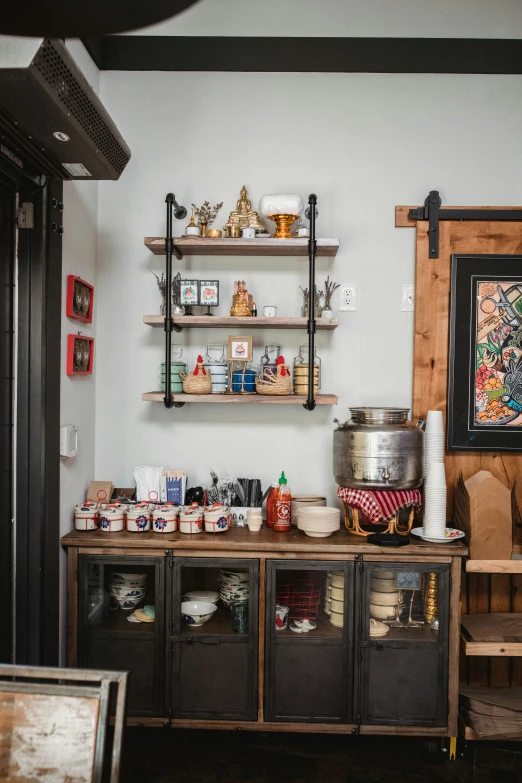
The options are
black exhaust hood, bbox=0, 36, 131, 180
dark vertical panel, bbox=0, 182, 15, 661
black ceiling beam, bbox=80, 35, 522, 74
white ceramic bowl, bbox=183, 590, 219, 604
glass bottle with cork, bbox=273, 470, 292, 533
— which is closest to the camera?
black exhaust hood, bbox=0, 36, 131, 180

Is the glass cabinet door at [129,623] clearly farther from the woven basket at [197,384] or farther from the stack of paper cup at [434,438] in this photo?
the stack of paper cup at [434,438]

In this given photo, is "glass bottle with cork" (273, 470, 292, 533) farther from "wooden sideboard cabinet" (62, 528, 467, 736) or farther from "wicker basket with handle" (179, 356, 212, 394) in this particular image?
"wicker basket with handle" (179, 356, 212, 394)

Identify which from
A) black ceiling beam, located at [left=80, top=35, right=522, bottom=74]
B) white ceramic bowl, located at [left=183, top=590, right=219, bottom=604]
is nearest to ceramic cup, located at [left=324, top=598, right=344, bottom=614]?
white ceramic bowl, located at [left=183, top=590, right=219, bottom=604]

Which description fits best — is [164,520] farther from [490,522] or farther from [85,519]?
[490,522]

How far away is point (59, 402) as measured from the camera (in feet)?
8.27

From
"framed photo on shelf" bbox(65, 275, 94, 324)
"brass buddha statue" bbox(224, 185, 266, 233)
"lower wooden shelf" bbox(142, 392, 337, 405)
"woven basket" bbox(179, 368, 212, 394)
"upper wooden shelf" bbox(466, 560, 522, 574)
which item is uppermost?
"brass buddha statue" bbox(224, 185, 266, 233)

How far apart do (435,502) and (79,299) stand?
185cm

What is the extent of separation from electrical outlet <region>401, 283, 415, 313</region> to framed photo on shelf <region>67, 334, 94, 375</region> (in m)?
1.55

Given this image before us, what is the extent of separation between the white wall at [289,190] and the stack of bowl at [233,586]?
1.87ft

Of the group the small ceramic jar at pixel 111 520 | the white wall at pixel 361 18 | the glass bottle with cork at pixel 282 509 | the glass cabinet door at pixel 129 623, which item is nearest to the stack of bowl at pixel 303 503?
the glass bottle with cork at pixel 282 509

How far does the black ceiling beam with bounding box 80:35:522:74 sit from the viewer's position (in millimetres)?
2924

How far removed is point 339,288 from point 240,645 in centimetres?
172

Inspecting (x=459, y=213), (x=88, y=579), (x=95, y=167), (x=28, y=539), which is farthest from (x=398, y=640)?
(x=95, y=167)

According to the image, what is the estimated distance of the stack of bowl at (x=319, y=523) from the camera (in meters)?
2.59
